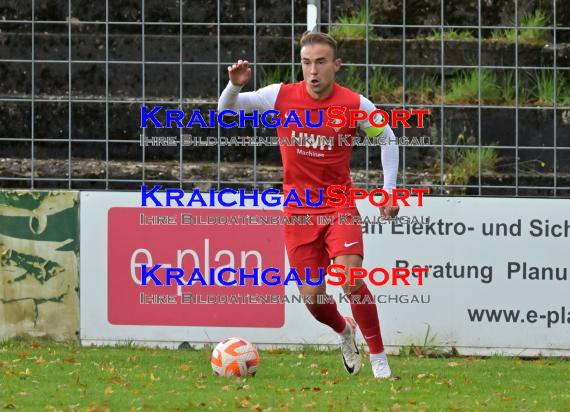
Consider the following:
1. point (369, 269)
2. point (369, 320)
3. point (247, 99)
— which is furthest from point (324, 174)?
point (369, 269)

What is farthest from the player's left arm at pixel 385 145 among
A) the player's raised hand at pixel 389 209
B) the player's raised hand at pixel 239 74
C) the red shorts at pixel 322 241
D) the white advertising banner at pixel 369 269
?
the white advertising banner at pixel 369 269

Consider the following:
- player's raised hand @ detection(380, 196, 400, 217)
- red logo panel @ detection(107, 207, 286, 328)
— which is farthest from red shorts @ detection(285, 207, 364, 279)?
red logo panel @ detection(107, 207, 286, 328)

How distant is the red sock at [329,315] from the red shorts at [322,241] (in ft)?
0.75

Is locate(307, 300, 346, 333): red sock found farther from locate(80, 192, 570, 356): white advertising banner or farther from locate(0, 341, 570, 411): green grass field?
locate(80, 192, 570, 356): white advertising banner

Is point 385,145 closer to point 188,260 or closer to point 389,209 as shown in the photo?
point 389,209

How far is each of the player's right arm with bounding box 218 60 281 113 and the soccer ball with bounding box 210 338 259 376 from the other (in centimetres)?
159

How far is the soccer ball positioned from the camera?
8945mm

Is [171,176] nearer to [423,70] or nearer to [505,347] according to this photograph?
[423,70]

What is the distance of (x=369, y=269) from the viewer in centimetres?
1096

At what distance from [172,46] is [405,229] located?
12.1ft

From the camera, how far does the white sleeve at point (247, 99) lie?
28.9 feet

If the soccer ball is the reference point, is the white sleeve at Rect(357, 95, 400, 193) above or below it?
above

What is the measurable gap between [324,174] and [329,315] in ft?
3.19

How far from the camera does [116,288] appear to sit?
36.4 ft
